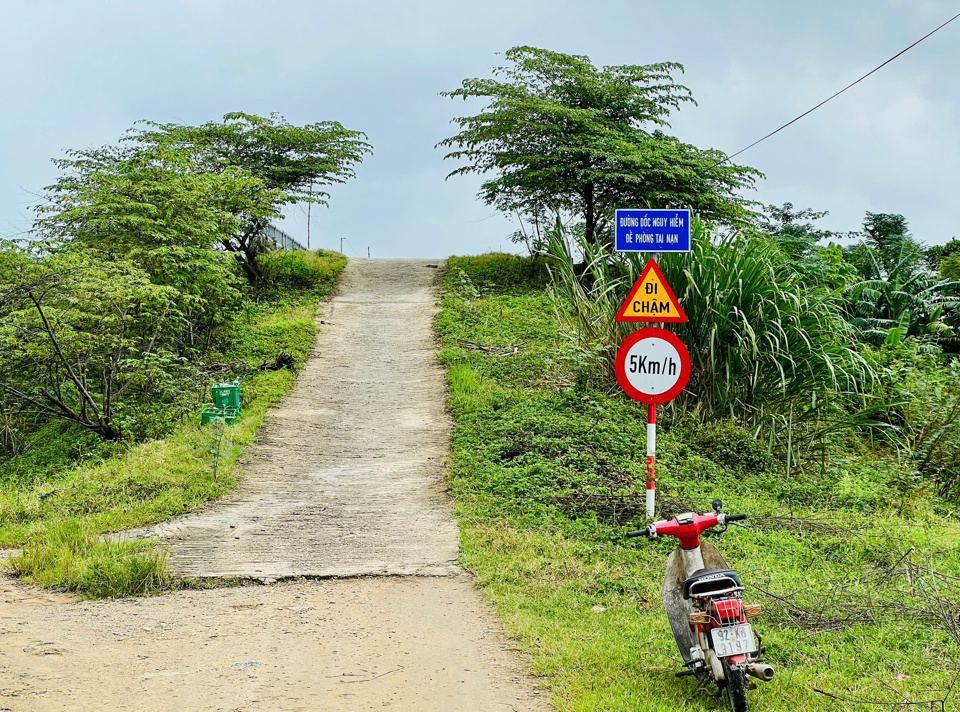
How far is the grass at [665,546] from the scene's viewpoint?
5109 mm

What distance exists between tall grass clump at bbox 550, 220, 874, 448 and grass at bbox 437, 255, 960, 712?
578 mm

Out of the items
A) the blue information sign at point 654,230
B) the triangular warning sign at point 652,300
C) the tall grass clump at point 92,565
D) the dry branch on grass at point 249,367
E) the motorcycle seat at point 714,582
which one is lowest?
the tall grass clump at point 92,565

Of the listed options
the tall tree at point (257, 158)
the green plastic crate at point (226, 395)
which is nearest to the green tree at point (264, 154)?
the tall tree at point (257, 158)

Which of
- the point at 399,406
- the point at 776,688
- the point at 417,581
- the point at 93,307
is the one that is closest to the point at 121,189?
the point at 93,307

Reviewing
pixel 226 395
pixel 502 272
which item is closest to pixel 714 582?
pixel 226 395

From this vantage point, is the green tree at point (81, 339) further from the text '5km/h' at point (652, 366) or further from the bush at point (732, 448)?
the bush at point (732, 448)

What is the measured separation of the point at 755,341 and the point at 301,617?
6786mm

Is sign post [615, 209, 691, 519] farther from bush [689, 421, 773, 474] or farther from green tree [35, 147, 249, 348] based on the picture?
green tree [35, 147, 249, 348]

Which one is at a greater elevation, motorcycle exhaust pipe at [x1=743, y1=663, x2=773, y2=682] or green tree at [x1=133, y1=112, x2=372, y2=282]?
green tree at [x1=133, y1=112, x2=372, y2=282]

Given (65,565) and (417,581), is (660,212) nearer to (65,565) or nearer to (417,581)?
(417,581)

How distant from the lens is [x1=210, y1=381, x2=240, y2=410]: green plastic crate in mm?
12672

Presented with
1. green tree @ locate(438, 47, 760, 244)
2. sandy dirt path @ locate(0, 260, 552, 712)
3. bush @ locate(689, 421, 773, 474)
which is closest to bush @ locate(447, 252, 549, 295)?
green tree @ locate(438, 47, 760, 244)

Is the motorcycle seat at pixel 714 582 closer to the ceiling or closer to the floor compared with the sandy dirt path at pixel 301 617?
closer to the ceiling

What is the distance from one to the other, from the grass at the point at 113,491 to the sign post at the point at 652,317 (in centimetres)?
447
